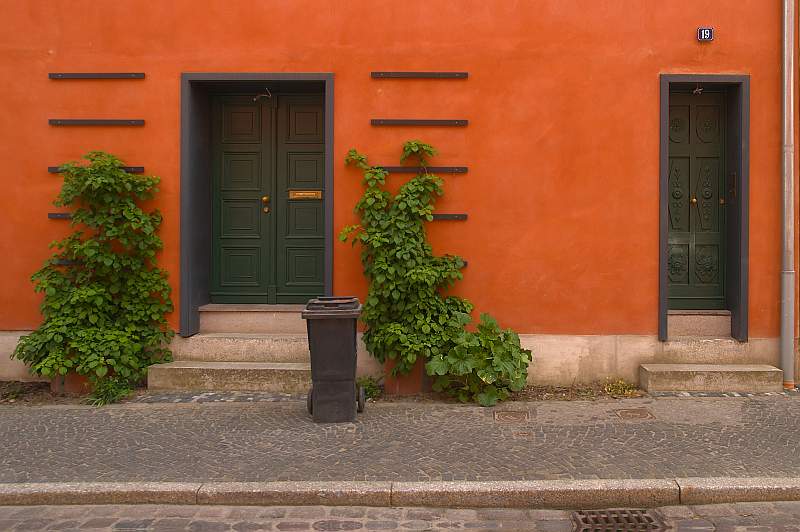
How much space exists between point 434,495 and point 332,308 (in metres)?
2.06

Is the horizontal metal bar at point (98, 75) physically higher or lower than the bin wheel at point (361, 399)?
higher

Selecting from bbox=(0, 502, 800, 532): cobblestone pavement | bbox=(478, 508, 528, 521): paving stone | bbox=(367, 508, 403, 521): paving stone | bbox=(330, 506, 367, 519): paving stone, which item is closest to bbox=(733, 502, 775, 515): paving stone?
bbox=(0, 502, 800, 532): cobblestone pavement

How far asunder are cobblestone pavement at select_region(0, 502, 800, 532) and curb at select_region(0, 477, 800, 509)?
0.16 ft

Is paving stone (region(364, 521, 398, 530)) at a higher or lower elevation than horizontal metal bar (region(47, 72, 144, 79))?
lower

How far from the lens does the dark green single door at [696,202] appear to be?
7.34 m

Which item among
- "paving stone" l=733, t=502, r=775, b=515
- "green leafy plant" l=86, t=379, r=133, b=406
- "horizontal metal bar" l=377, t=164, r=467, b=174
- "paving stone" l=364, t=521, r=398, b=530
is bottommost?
"paving stone" l=364, t=521, r=398, b=530

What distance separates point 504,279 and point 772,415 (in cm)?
291

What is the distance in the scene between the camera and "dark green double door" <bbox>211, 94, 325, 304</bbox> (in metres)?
7.55

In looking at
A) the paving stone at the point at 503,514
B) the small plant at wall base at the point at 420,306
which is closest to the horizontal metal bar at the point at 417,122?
the small plant at wall base at the point at 420,306

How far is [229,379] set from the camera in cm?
673

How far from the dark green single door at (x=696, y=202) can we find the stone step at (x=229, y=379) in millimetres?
4555

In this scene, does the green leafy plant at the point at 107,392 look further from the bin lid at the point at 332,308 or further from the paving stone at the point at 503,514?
the paving stone at the point at 503,514

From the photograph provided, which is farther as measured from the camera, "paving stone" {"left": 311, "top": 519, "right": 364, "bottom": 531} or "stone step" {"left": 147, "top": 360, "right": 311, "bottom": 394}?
"stone step" {"left": 147, "top": 360, "right": 311, "bottom": 394}

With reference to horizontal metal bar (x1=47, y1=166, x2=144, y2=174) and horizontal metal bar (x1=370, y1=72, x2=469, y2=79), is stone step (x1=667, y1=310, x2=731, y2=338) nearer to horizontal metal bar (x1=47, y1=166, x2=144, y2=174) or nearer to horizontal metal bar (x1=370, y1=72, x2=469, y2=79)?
horizontal metal bar (x1=370, y1=72, x2=469, y2=79)
